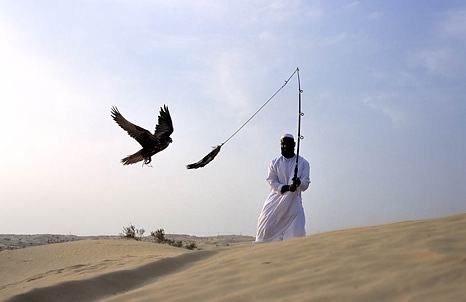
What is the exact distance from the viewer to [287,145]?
27.4ft

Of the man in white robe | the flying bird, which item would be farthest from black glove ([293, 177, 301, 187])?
the flying bird

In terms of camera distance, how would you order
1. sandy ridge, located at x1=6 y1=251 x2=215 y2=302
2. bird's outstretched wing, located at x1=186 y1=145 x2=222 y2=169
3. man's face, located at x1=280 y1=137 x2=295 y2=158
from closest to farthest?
sandy ridge, located at x1=6 y1=251 x2=215 y2=302, bird's outstretched wing, located at x1=186 y1=145 x2=222 y2=169, man's face, located at x1=280 y1=137 x2=295 y2=158


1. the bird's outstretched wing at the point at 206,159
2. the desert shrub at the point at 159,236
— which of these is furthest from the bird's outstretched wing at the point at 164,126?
the desert shrub at the point at 159,236

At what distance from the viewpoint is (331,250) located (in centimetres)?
479

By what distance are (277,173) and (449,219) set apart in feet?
10.8

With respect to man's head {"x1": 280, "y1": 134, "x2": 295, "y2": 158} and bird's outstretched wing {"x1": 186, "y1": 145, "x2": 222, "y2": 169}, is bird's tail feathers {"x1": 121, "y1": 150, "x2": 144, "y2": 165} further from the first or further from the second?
man's head {"x1": 280, "y1": 134, "x2": 295, "y2": 158}

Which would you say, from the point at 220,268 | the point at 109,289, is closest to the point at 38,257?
the point at 109,289

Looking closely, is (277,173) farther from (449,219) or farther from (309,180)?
(449,219)

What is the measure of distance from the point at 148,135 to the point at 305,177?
7.15 ft

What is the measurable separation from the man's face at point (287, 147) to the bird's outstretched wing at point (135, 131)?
182 centimetres

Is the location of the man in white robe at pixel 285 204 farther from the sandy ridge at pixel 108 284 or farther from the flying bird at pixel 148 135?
the sandy ridge at pixel 108 284

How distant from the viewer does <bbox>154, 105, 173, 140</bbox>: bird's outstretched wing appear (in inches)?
322

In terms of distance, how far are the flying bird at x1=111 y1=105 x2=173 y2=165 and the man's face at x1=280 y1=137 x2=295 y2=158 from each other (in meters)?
1.56

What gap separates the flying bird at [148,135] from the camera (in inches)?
315
